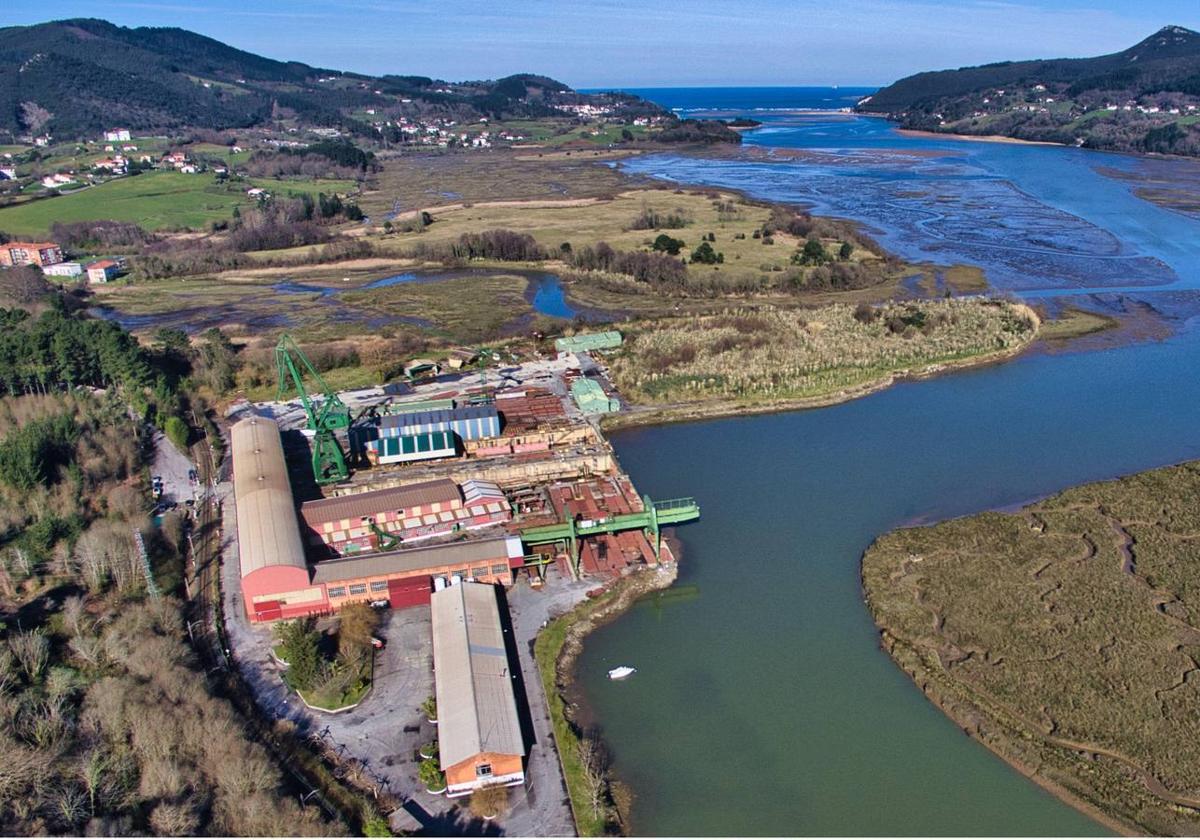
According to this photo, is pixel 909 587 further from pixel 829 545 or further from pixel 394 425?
pixel 394 425

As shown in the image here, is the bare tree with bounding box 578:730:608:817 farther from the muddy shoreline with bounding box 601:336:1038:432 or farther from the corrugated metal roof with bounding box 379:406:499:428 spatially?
the muddy shoreline with bounding box 601:336:1038:432

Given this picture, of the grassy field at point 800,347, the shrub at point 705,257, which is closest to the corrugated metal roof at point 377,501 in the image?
the grassy field at point 800,347

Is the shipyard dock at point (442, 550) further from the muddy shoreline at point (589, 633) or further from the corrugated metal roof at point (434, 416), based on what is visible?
the muddy shoreline at point (589, 633)

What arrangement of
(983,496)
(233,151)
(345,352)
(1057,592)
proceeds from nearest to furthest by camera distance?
(1057,592) < (983,496) < (345,352) < (233,151)

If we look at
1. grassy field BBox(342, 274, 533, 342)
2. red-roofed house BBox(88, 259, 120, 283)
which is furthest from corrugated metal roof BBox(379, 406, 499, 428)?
red-roofed house BBox(88, 259, 120, 283)

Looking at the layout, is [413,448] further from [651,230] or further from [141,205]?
[141,205]

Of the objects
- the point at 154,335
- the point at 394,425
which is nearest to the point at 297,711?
the point at 394,425

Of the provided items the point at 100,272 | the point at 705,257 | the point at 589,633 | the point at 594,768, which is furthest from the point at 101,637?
the point at 100,272
